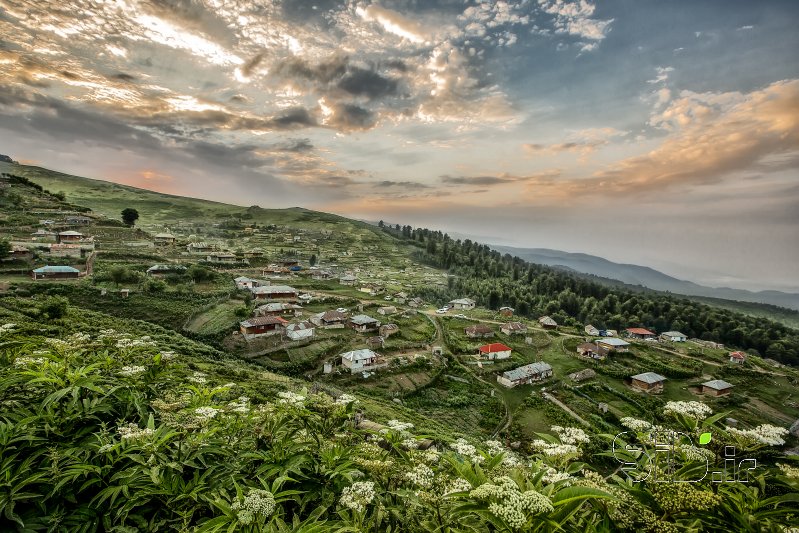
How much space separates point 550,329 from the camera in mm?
82188

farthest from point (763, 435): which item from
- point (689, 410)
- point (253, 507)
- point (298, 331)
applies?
point (298, 331)

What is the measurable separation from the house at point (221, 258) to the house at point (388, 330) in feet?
167

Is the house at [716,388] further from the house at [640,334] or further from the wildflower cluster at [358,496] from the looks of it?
the wildflower cluster at [358,496]

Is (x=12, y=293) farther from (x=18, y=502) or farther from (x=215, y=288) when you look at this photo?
(x=18, y=502)

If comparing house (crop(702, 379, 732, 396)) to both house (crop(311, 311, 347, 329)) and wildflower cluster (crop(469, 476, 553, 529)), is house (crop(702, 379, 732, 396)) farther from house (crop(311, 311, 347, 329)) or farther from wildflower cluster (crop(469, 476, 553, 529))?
wildflower cluster (crop(469, 476, 553, 529))

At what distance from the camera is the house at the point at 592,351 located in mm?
64894

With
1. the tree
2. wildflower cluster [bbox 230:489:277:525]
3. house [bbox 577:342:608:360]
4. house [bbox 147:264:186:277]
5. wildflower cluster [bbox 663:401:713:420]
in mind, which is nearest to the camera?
wildflower cluster [bbox 230:489:277:525]

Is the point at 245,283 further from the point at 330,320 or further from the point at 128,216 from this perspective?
the point at 128,216

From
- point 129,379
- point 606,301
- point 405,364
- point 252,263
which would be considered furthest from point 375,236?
point 129,379

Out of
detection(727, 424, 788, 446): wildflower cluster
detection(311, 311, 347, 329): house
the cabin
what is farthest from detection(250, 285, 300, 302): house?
detection(727, 424, 788, 446): wildflower cluster

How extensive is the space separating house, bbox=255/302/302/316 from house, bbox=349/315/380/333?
421 inches

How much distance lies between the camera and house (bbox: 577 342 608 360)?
213 ft

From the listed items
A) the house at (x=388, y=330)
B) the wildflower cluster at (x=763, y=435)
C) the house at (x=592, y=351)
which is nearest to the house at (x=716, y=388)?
the house at (x=592, y=351)

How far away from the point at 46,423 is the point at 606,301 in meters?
132
